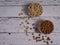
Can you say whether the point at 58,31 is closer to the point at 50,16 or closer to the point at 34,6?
the point at 50,16

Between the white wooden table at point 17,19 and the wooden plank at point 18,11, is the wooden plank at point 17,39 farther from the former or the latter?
the wooden plank at point 18,11

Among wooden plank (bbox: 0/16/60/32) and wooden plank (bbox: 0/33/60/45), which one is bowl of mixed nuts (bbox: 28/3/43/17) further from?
wooden plank (bbox: 0/33/60/45)

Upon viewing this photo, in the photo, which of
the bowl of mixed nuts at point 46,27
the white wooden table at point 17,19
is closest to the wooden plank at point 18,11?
the white wooden table at point 17,19

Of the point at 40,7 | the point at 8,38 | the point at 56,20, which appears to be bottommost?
the point at 8,38

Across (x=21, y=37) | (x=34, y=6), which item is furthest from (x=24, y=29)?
(x=34, y=6)

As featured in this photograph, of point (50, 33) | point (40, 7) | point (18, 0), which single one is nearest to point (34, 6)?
point (40, 7)

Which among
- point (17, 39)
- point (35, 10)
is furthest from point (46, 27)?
point (17, 39)

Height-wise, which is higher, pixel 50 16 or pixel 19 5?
pixel 19 5

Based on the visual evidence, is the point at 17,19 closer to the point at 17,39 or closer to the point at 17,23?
the point at 17,23
